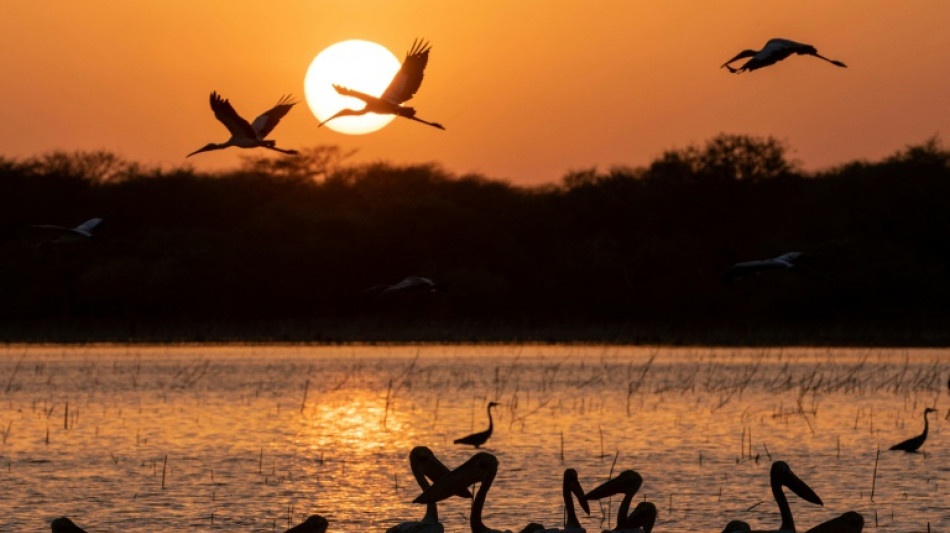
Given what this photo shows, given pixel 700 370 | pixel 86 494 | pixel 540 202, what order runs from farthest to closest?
pixel 540 202 < pixel 700 370 < pixel 86 494

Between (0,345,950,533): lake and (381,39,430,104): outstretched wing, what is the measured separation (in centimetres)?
361

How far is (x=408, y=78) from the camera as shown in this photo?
47.5 feet

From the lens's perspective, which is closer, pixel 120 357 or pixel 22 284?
pixel 120 357

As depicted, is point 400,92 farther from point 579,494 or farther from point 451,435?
point 451,435

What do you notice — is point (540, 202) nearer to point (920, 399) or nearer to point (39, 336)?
point (39, 336)

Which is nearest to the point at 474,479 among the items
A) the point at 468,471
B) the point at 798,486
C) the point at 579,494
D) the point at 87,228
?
the point at 468,471

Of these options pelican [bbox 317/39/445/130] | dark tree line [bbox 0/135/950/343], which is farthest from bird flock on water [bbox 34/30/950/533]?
dark tree line [bbox 0/135/950/343]

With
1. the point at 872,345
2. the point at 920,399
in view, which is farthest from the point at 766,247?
the point at 920,399

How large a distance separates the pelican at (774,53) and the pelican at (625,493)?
3148mm

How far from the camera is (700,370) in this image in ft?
108

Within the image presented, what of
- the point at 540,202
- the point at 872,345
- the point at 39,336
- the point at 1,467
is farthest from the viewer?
the point at 540,202

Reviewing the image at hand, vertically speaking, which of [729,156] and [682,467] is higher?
[729,156]

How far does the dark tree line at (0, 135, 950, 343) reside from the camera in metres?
51.2

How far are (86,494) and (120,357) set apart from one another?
2202cm
